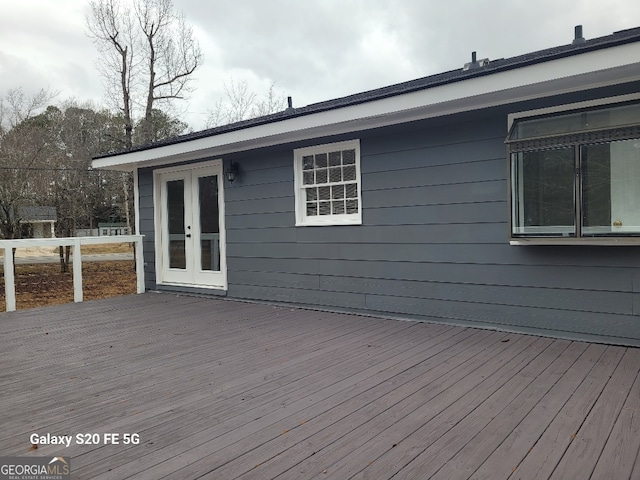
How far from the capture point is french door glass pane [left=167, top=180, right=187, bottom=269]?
6691 millimetres

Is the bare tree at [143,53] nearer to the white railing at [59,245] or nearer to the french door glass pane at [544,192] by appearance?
the white railing at [59,245]

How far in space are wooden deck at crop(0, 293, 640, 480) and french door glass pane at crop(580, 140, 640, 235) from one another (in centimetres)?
93

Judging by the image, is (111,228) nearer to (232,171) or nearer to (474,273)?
(232,171)

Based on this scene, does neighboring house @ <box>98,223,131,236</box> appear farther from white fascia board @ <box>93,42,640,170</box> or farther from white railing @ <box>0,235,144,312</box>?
white fascia board @ <box>93,42,640,170</box>

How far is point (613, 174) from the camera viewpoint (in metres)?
3.32

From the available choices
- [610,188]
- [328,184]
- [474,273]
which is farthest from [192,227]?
[610,188]

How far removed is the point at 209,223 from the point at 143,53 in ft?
30.8

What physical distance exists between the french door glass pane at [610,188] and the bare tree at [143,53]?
11.9 meters

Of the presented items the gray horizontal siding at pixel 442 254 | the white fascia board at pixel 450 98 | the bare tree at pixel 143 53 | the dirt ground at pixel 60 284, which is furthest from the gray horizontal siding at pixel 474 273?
the bare tree at pixel 143 53

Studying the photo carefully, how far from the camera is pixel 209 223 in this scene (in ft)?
20.9

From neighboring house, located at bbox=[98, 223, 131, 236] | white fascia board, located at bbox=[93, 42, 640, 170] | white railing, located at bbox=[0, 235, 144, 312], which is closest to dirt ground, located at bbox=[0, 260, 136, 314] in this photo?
white railing, located at bbox=[0, 235, 144, 312]

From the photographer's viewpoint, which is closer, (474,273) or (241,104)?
(474,273)

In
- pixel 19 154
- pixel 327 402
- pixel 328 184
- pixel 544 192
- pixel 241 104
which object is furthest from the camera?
pixel 241 104

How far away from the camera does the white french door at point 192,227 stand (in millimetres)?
6258
